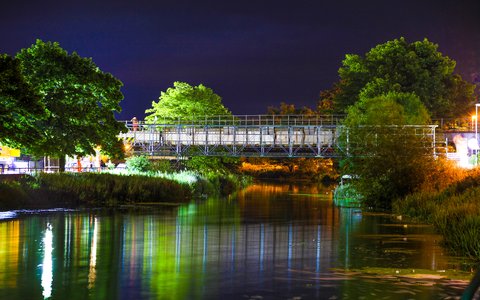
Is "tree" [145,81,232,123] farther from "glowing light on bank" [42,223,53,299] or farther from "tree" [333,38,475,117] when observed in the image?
"glowing light on bank" [42,223,53,299]

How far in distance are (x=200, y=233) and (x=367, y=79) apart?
85580 millimetres

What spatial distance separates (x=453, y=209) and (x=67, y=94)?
2778 centimetres

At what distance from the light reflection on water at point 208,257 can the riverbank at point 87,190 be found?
2894 mm

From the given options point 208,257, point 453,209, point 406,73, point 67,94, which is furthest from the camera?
point 406,73

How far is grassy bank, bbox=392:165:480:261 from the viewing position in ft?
87.5

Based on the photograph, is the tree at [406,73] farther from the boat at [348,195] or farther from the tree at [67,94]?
the tree at [67,94]

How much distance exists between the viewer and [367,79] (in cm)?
11556

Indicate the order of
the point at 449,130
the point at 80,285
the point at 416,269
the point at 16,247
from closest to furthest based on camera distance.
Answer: the point at 80,285 < the point at 416,269 < the point at 16,247 < the point at 449,130

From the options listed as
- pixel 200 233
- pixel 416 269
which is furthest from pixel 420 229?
pixel 416 269

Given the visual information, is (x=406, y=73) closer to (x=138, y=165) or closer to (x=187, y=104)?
(x=187, y=104)

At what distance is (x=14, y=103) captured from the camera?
1533 inches

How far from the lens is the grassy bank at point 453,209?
2666 cm

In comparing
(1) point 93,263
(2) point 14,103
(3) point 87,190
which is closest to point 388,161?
(3) point 87,190

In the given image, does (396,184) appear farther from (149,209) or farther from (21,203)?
(21,203)
